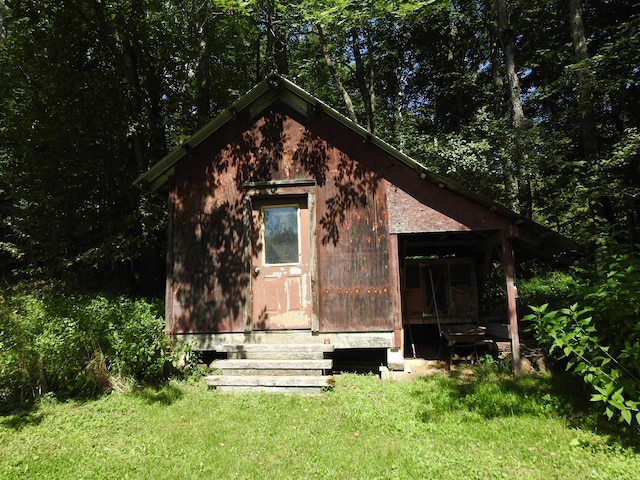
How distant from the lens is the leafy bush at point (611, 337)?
4.23 meters

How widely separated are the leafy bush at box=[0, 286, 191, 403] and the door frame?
1.67 metres

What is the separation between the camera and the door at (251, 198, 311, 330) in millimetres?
7332

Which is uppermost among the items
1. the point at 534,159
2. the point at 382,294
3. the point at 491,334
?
the point at 534,159

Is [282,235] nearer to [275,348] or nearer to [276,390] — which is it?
[275,348]

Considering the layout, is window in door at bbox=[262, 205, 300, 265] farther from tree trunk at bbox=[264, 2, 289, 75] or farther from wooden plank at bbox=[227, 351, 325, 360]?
tree trunk at bbox=[264, 2, 289, 75]

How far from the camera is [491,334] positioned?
8508 mm

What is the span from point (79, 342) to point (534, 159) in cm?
1112

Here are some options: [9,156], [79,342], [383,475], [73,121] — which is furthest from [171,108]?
[383,475]

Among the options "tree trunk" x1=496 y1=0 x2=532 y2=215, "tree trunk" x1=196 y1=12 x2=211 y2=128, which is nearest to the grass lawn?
"tree trunk" x1=496 y1=0 x2=532 y2=215

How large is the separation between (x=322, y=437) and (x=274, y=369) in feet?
6.43

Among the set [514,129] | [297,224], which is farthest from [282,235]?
[514,129]

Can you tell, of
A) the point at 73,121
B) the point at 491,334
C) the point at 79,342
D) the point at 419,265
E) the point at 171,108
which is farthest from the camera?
the point at 171,108

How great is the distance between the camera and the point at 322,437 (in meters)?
4.66

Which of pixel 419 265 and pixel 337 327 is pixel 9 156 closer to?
pixel 337 327
